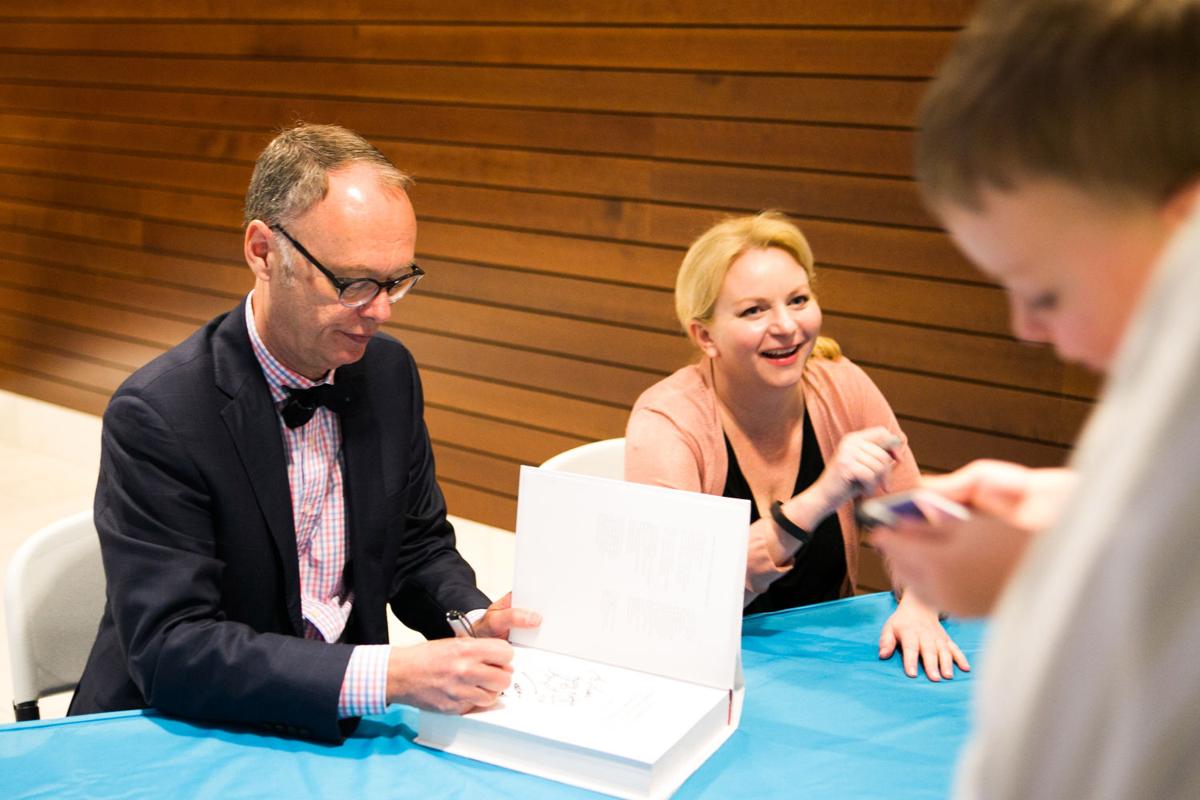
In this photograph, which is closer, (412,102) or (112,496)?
(112,496)

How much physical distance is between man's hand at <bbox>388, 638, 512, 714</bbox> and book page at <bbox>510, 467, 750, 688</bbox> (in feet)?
0.53

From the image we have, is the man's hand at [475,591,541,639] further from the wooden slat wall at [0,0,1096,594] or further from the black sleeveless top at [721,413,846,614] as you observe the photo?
the wooden slat wall at [0,0,1096,594]

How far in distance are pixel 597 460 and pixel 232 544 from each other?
1117 millimetres

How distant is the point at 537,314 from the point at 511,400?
400mm

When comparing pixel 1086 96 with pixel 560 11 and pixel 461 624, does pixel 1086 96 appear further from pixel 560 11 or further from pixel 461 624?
pixel 560 11

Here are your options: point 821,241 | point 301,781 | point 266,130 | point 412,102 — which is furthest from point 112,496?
point 266,130

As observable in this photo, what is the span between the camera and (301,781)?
161 cm

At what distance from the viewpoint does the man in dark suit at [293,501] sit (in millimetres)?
1763

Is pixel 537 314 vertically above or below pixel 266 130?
below

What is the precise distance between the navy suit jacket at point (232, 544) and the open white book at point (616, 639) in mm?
292

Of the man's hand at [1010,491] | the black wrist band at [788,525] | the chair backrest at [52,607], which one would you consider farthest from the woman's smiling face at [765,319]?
the man's hand at [1010,491]

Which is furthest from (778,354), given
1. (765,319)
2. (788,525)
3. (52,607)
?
(52,607)

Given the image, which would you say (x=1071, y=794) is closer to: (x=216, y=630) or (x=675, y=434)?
(x=216, y=630)

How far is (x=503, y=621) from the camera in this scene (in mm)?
1949
